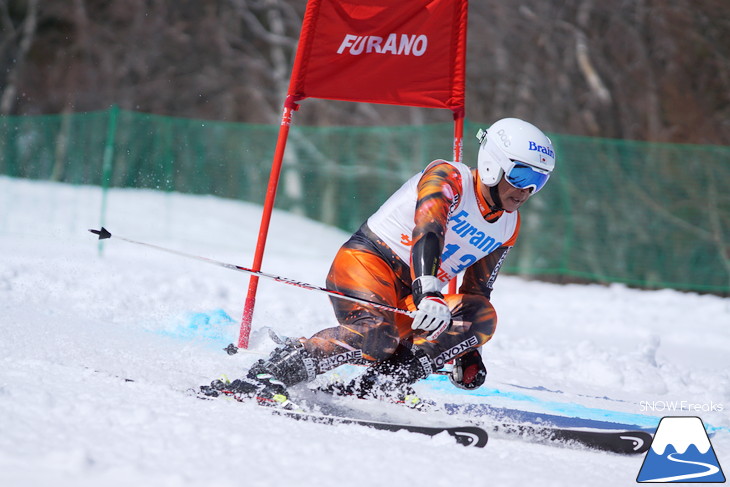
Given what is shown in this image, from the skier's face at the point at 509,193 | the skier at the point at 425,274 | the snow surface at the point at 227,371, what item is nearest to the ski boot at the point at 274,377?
the skier at the point at 425,274

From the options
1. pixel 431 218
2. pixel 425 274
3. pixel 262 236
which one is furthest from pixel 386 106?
pixel 425 274

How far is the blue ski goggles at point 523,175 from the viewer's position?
12.9ft

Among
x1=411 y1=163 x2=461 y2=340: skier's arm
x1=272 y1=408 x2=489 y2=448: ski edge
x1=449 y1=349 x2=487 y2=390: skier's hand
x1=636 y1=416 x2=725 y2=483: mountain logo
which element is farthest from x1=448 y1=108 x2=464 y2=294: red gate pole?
x1=272 y1=408 x2=489 y2=448: ski edge

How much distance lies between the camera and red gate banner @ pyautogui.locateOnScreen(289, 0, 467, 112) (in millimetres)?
5285

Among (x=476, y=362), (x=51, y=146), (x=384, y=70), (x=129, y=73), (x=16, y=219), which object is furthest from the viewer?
(x=129, y=73)

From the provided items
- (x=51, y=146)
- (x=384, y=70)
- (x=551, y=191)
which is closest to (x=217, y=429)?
(x=384, y=70)

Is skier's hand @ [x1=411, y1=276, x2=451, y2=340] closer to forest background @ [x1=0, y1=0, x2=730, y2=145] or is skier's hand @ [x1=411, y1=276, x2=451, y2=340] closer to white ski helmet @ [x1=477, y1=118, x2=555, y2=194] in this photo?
white ski helmet @ [x1=477, y1=118, x2=555, y2=194]

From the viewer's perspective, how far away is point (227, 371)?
443 cm

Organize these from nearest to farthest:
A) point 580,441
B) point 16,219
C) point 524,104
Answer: point 580,441
point 16,219
point 524,104

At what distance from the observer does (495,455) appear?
319 cm

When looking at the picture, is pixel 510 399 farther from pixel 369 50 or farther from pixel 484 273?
pixel 369 50

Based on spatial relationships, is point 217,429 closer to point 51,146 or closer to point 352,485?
point 352,485

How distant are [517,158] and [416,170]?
30.9 ft

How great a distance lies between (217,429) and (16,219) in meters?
10.8
